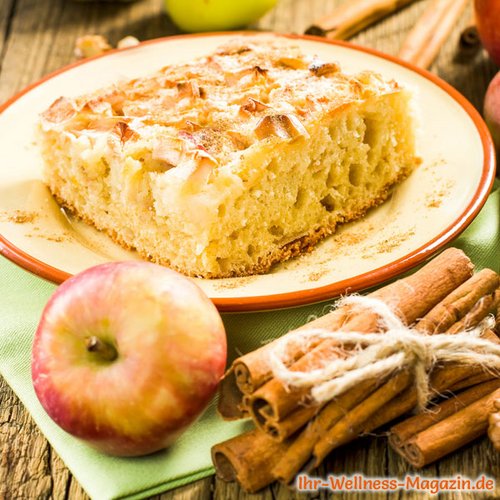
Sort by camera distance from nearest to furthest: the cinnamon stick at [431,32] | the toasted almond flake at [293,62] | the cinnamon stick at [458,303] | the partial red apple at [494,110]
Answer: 1. the cinnamon stick at [458,303]
2. the toasted almond flake at [293,62]
3. the partial red apple at [494,110]
4. the cinnamon stick at [431,32]

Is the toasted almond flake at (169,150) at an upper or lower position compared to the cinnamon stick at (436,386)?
upper

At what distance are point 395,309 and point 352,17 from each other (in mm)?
2080

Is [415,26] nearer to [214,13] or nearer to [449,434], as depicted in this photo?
[214,13]

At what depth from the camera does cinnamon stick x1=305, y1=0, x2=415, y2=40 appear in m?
3.59

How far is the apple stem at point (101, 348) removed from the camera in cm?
168

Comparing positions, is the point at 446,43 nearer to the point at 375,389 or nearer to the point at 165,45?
the point at 165,45

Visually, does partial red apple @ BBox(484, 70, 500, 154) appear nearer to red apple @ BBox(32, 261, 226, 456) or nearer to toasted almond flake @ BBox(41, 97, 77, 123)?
toasted almond flake @ BBox(41, 97, 77, 123)

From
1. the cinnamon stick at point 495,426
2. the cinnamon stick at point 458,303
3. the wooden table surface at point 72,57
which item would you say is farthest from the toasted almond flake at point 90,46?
the cinnamon stick at point 495,426

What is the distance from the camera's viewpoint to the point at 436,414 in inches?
72.6

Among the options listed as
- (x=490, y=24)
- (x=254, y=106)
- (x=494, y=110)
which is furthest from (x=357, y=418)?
(x=490, y=24)

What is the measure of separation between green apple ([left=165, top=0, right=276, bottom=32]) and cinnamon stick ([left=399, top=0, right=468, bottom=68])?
64cm

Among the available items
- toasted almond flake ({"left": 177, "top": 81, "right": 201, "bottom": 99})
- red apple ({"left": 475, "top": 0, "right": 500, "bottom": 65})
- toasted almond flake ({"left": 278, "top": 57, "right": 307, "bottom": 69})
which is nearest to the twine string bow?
toasted almond flake ({"left": 177, "top": 81, "right": 201, "bottom": 99})

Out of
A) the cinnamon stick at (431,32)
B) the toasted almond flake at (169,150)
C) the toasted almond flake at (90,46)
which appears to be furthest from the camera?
the toasted almond flake at (90,46)

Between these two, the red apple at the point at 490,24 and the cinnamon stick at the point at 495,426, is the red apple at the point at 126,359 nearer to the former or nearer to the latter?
the cinnamon stick at the point at 495,426
